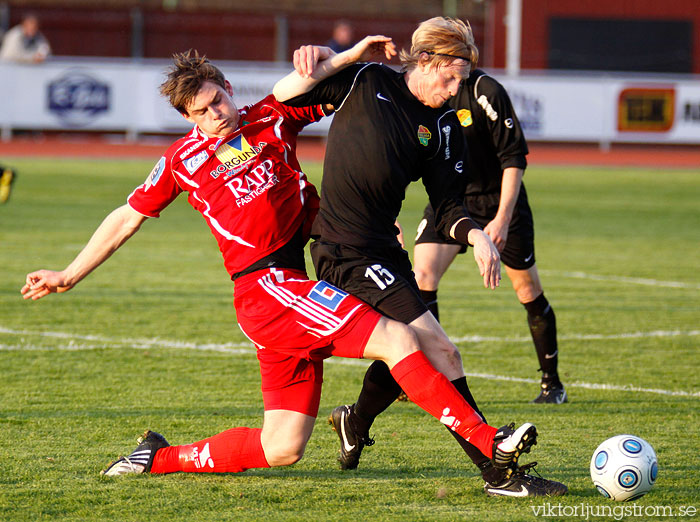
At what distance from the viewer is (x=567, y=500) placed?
14.3ft

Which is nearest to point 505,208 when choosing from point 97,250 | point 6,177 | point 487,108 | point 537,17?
point 487,108

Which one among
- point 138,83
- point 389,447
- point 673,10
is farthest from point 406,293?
point 673,10

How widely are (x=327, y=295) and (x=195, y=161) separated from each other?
2.59 ft

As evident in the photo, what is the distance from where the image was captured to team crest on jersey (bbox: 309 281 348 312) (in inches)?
164

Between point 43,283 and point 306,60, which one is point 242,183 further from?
point 43,283

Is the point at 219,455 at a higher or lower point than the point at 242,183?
lower

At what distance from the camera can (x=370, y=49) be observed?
425 cm

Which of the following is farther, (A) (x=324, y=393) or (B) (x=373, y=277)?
(A) (x=324, y=393)

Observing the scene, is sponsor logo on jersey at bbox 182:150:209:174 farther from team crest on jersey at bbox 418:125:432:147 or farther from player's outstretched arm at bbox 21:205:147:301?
team crest on jersey at bbox 418:125:432:147

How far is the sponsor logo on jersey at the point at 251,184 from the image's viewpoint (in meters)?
4.40

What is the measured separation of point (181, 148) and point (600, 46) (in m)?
28.1

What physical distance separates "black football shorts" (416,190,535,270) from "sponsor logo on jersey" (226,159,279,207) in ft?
6.51

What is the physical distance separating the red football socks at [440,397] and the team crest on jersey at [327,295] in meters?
0.33

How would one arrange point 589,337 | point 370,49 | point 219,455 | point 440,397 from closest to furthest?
point 440,397 → point 370,49 → point 219,455 → point 589,337
